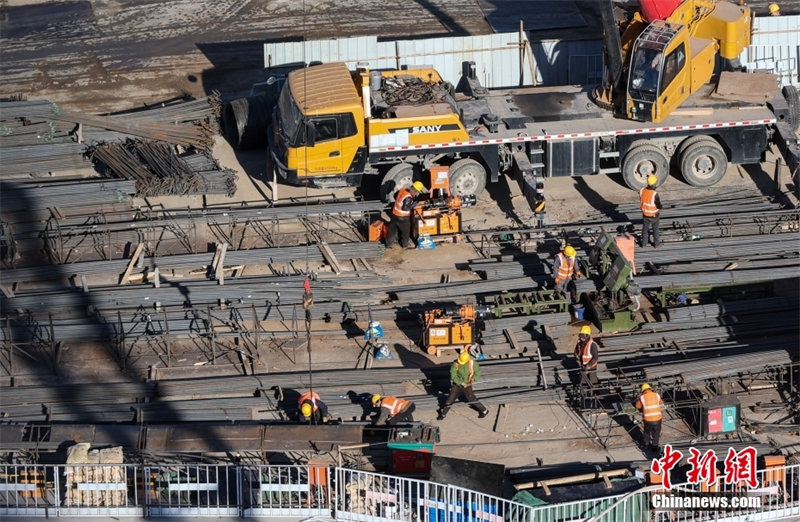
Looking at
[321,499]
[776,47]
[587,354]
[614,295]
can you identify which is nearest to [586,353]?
[587,354]

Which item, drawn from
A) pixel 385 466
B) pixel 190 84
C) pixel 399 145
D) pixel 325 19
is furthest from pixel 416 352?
pixel 325 19

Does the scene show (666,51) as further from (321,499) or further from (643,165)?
(321,499)

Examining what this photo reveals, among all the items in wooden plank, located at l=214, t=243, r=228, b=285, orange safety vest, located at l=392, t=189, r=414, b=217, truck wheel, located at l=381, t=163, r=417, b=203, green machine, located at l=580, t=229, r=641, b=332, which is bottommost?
green machine, located at l=580, t=229, r=641, b=332

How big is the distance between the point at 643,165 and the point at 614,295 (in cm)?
463

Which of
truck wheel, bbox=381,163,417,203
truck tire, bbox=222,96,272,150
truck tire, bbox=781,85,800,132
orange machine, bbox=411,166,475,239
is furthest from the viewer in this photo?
truck tire, bbox=222,96,272,150

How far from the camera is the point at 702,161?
1016 inches

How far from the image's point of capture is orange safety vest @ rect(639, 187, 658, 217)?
23.2 m

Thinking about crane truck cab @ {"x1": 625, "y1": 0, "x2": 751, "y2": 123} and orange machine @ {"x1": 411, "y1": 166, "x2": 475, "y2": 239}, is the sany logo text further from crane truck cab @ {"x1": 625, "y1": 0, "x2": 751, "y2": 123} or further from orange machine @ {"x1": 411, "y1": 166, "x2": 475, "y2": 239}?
crane truck cab @ {"x1": 625, "y1": 0, "x2": 751, "y2": 123}

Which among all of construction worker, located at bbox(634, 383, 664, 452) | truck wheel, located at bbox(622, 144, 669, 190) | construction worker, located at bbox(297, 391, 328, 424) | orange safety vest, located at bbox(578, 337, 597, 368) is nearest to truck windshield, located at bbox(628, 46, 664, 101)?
truck wheel, located at bbox(622, 144, 669, 190)

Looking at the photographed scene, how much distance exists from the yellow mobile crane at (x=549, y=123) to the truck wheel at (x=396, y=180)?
24 millimetres

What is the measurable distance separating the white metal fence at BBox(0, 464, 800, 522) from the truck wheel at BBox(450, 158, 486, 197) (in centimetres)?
831

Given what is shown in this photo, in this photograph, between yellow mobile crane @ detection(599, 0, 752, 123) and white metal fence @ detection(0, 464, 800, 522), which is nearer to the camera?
white metal fence @ detection(0, 464, 800, 522)

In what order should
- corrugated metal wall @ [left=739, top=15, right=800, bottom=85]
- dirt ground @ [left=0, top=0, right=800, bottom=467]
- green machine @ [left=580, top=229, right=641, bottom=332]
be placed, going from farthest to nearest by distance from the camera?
corrugated metal wall @ [left=739, top=15, right=800, bottom=85] < dirt ground @ [left=0, top=0, right=800, bottom=467] < green machine @ [left=580, top=229, right=641, bottom=332]

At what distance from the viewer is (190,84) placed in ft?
102
